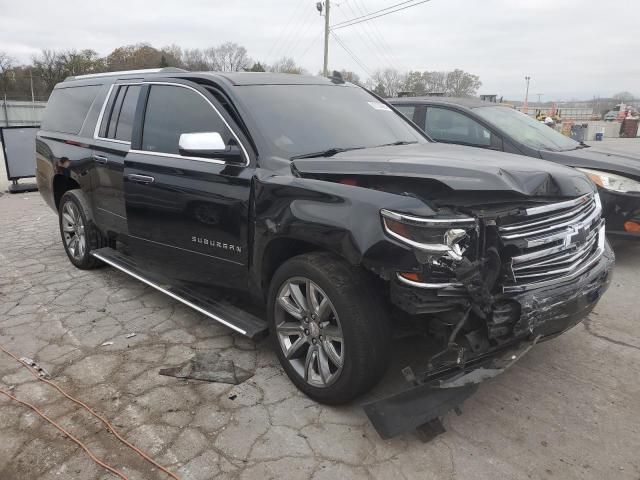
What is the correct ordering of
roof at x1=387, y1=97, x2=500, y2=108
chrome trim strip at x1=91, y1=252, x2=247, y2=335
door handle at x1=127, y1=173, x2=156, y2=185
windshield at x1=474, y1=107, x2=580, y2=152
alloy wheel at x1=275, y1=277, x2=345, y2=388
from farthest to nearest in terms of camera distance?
roof at x1=387, y1=97, x2=500, y2=108 < windshield at x1=474, y1=107, x2=580, y2=152 < door handle at x1=127, y1=173, x2=156, y2=185 < chrome trim strip at x1=91, y1=252, x2=247, y2=335 < alloy wheel at x1=275, y1=277, x2=345, y2=388

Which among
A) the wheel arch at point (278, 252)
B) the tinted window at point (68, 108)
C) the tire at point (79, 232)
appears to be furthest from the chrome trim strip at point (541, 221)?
the tinted window at point (68, 108)

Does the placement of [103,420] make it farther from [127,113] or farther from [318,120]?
[127,113]

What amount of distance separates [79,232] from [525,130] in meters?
5.13

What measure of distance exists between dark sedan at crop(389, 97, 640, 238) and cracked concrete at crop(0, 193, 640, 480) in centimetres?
147

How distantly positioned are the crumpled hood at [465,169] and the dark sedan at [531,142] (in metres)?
2.57

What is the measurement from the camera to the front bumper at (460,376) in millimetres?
2459

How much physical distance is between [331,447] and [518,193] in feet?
5.08

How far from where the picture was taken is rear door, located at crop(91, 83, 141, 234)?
4.22 m

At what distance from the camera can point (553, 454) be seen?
99.0 inches

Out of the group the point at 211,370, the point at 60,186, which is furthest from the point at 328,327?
the point at 60,186

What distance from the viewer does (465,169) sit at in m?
2.48

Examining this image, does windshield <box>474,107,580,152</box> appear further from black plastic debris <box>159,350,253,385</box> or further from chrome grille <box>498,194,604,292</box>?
black plastic debris <box>159,350,253,385</box>

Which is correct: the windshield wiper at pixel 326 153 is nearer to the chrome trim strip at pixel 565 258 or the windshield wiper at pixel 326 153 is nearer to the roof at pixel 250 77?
the roof at pixel 250 77

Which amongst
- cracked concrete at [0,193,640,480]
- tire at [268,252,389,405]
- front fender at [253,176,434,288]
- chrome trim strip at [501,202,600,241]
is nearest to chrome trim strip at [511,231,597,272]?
chrome trim strip at [501,202,600,241]
